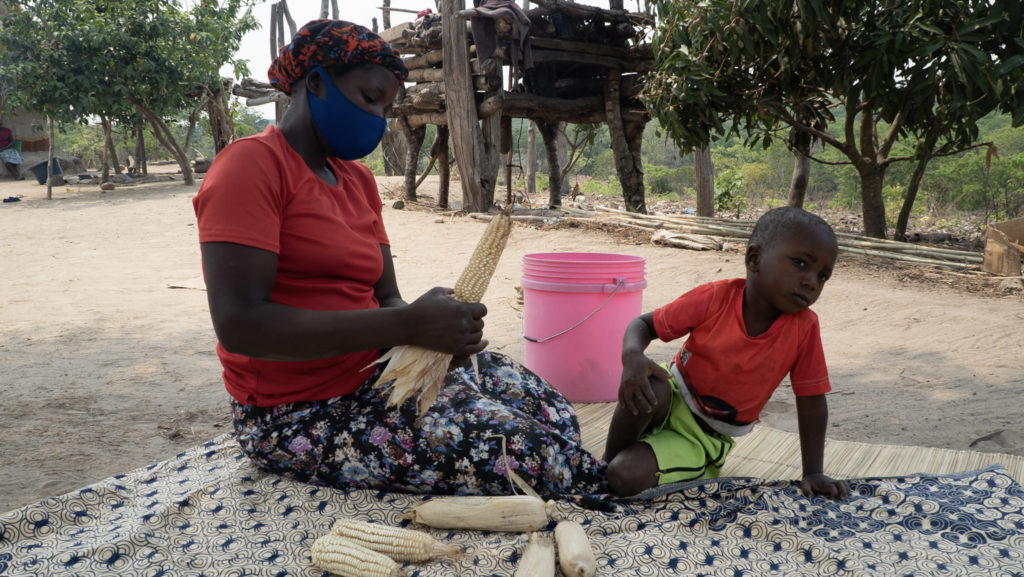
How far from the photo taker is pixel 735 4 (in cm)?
586

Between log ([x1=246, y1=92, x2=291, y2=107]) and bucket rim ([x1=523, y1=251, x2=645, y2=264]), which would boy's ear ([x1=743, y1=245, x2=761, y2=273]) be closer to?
bucket rim ([x1=523, y1=251, x2=645, y2=264])

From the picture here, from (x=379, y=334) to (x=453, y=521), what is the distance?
1.90ft

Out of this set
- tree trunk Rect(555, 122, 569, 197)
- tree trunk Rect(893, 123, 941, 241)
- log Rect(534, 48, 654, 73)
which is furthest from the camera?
tree trunk Rect(555, 122, 569, 197)

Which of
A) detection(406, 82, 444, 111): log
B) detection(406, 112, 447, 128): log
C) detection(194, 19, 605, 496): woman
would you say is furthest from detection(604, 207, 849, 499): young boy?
detection(406, 112, 447, 128): log

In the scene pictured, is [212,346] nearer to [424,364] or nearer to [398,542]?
[424,364]

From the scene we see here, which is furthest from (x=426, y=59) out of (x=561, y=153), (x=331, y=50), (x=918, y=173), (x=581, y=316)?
(x=561, y=153)

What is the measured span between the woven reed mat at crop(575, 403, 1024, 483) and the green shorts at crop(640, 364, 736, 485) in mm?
288

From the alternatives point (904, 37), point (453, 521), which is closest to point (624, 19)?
point (904, 37)

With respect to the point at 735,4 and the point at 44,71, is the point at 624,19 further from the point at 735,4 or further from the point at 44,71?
the point at 44,71

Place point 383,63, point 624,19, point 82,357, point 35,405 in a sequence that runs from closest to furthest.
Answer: point 383,63 → point 35,405 → point 82,357 → point 624,19

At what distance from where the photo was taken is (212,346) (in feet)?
15.6

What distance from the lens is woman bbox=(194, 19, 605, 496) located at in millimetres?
1836

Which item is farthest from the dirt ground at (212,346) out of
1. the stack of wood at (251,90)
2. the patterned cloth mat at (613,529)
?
the stack of wood at (251,90)

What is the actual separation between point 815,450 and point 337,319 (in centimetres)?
159
